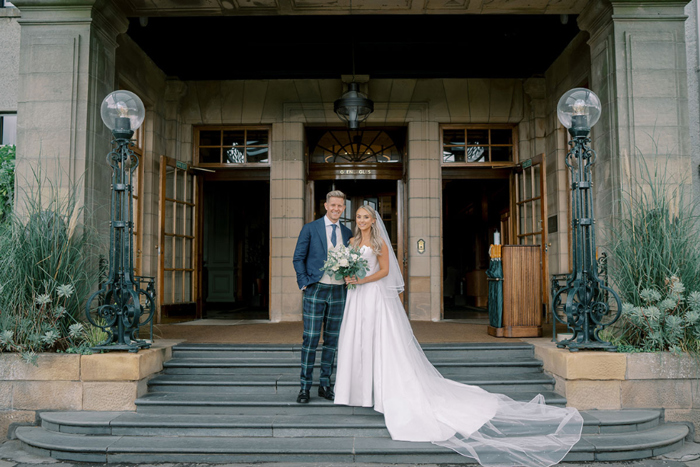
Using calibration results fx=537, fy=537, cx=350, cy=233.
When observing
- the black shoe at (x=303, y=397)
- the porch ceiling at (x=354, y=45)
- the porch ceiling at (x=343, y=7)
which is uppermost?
the porch ceiling at (x=354, y=45)

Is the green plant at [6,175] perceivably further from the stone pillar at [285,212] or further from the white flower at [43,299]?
the stone pillar at [285,212]

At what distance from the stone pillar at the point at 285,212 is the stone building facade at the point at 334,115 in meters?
0.02

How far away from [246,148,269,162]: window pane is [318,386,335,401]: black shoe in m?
4.83

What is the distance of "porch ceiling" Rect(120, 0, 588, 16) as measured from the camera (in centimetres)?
549

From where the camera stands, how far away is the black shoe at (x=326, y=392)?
13.6 ft

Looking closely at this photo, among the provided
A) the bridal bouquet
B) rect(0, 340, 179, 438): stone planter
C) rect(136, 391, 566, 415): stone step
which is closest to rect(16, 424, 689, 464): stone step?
rect(136, 391, 566, 415): stone step

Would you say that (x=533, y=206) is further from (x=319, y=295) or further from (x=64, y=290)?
(x=64, y=290)

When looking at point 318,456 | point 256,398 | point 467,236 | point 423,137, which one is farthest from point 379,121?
point 467,236

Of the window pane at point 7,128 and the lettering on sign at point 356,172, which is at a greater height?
the window pane at point 7,128

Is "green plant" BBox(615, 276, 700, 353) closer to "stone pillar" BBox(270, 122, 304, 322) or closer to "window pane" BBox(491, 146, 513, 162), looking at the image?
"window pane" BBox(491, 146, 513, 162)

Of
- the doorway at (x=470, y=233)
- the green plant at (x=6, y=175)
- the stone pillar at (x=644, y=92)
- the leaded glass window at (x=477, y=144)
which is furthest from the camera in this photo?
the doorway at (x=470, y=233)

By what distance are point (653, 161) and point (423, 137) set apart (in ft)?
11.8

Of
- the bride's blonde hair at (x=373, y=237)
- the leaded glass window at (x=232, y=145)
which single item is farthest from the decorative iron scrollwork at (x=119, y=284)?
the leaded glass window at (x=232, y=145)

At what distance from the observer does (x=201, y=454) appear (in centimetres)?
358
